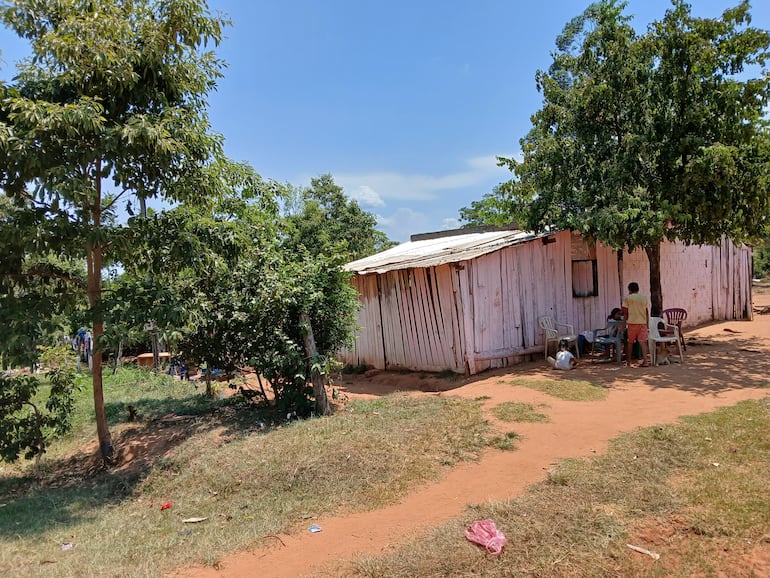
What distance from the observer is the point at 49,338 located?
18.7 ft

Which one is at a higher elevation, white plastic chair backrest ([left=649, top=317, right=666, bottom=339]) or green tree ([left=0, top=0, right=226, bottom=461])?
green tree ([left=0, top=0, right=226, bottom=461])

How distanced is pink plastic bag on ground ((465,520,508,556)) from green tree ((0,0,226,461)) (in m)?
4.70

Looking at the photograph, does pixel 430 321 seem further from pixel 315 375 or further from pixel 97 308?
pixel 97 308

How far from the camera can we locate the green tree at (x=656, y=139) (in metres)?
9.90

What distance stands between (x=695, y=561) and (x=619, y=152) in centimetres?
915

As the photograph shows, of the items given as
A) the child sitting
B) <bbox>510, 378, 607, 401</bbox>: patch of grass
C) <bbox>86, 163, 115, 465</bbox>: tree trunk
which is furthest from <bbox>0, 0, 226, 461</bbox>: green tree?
the child sitting

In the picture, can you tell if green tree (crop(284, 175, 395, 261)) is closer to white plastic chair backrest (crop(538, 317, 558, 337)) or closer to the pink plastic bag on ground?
white plastic chair backrest (crop(538, 317, 558, 337))

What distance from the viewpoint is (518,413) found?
23.7 ft

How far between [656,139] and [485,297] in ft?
15.4

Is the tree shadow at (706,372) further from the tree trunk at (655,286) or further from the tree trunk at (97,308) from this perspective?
the tree trunk at (97,308)

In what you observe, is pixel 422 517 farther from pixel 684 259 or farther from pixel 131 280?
pixel 684 259

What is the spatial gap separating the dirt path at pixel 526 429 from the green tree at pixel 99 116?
3695mm

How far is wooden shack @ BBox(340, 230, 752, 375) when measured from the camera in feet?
34.1

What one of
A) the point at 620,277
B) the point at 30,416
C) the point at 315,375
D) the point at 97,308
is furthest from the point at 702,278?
the point at 30,416
